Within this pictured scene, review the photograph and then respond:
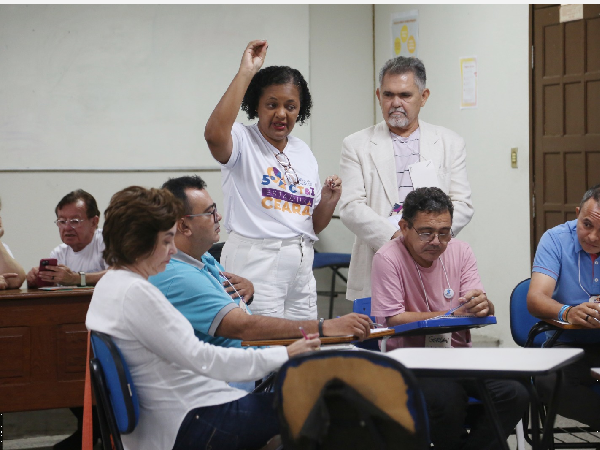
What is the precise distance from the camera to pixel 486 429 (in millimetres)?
2453

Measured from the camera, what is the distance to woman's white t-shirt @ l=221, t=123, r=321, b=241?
2855 millimetres

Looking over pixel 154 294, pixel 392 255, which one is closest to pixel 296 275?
pixel 392 255

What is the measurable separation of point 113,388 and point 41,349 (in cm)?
159

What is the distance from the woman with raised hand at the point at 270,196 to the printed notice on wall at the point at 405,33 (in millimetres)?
3232

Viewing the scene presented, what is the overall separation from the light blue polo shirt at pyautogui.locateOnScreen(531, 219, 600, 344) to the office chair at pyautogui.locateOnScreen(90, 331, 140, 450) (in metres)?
1.79

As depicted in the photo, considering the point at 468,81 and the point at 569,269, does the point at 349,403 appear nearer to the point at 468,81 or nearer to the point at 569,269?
the point at 569,269

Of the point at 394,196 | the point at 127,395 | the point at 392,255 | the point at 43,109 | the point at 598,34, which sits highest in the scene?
the point at 598,34

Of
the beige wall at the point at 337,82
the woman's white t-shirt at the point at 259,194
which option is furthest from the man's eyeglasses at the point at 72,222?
the beige wall at the point at 337,82

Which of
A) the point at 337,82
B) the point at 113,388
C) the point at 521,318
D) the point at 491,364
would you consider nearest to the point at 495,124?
the point at 337,82

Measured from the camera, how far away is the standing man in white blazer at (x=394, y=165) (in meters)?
3.24

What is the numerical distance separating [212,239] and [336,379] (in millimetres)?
776

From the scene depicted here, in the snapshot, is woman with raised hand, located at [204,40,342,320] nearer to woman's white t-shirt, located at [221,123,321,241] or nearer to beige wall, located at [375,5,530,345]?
woman's white t-shirt, located at [221,123,321,241]

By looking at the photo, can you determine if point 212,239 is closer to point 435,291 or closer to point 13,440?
point 435,291

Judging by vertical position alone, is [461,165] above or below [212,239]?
above
